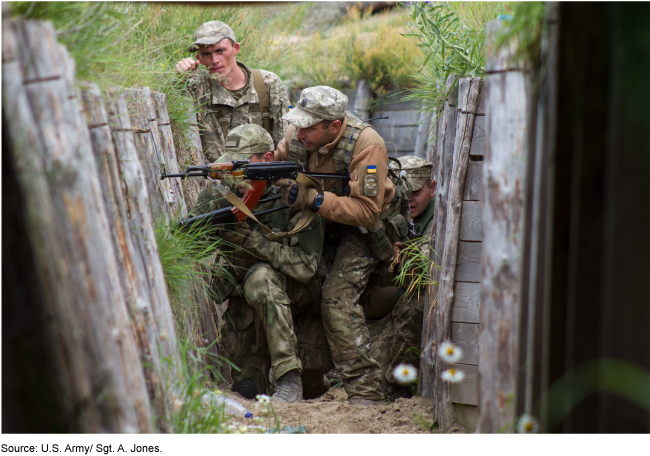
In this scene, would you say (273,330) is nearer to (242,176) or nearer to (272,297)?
(272,297)

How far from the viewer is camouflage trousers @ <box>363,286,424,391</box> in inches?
175

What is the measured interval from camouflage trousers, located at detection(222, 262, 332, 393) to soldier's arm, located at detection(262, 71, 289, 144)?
204 centimetres

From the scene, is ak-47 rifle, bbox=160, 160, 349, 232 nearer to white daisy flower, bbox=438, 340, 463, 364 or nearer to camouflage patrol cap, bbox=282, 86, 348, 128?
camouflage patrol cap, bbox=282, 86, 348, 128

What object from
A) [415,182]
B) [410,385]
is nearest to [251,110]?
[415,182]

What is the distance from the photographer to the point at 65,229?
5.94ft

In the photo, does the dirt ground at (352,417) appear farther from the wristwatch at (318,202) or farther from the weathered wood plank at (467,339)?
the wristwatch at (318,202)

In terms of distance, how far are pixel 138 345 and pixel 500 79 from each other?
1835 mm

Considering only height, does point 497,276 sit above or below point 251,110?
below

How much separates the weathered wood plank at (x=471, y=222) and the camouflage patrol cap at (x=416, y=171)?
55.4 inches

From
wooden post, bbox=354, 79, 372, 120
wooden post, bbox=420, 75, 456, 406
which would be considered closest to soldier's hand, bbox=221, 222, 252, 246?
wooden post, bbox=420, 75, 456, 406

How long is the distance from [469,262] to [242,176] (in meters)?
1.59

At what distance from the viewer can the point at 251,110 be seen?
18.1ft

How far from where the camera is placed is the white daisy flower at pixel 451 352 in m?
3.41

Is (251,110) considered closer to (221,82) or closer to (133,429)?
(221,82)
